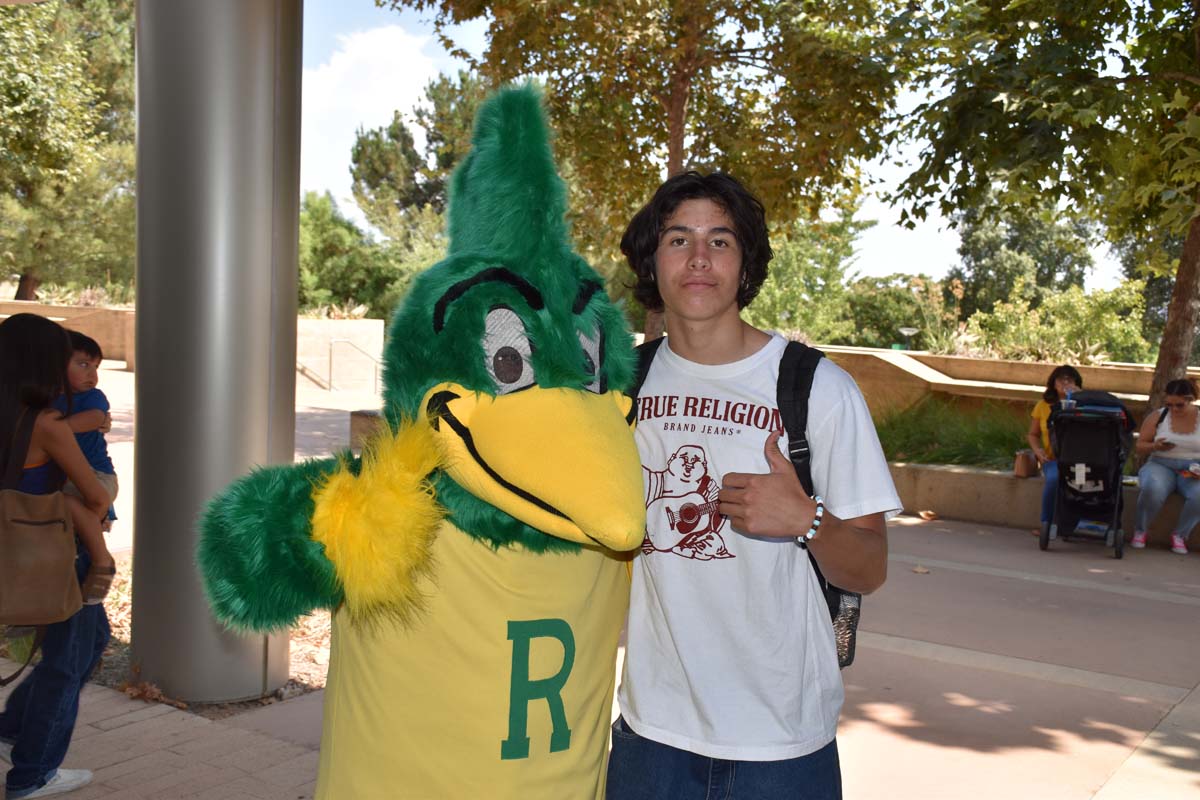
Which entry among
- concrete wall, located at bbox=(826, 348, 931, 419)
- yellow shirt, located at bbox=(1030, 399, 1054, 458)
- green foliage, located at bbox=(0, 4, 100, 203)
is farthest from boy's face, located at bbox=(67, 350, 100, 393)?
green foliage, located at bbox=(0, 4, 100, 203)

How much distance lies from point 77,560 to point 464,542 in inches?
102

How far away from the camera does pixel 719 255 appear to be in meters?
2.26

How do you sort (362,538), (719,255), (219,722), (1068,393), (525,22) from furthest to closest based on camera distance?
(525,22) → (1068,393) → (219,722) → (719,255) → (362,538)

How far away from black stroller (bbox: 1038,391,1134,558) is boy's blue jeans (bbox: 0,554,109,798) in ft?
23.3

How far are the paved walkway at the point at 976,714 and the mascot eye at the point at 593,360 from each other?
2.51 metres

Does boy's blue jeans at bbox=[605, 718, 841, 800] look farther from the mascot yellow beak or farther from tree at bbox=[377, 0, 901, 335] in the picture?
tree at bbox=[377, 0, 901, 335]

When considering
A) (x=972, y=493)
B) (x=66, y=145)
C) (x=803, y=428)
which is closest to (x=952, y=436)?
(x=972, y=493)

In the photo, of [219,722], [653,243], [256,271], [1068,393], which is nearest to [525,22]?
[1068,393]

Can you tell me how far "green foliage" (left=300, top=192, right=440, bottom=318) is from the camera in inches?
1193

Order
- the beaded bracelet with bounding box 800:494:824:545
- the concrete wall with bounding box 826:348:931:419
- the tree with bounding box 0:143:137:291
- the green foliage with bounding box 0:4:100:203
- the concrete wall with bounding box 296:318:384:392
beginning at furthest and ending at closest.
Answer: the tree with bounding box 0:143:137:291 → the concrete wall with bounding box 296:318:384:392 → the green foliage with bounding box 0:4:100:203 → the concrete wall with bounding box 826:348:931:419 → the beaded bracelet with bounding box 800:494:824:545

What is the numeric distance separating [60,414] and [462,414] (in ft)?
7.46

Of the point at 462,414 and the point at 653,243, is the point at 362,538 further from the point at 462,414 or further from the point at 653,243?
the point at 653,243

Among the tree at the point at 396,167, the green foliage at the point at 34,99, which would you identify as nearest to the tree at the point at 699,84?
the green foliage at the point at 34,99

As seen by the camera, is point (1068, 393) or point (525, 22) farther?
point (525, 22)
